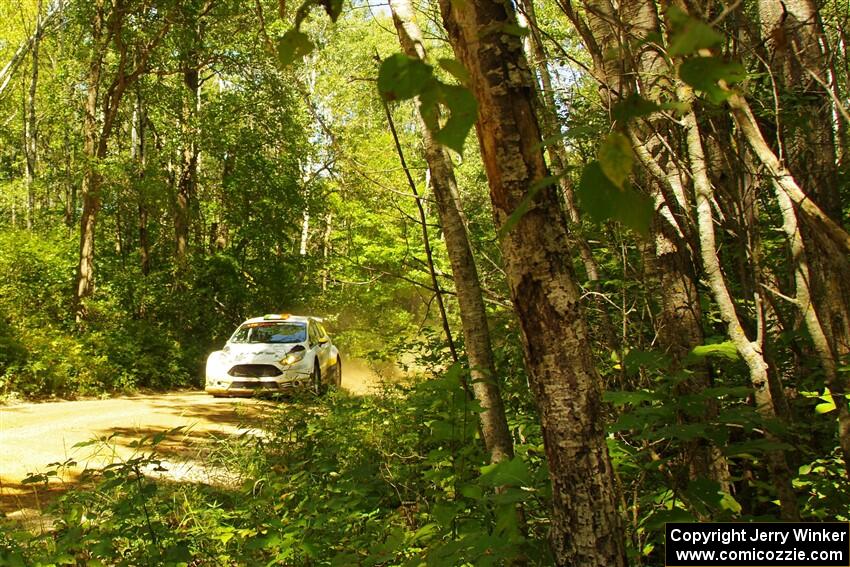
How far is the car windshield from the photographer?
43.8ft

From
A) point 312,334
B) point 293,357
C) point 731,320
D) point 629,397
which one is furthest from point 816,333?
point 312,334

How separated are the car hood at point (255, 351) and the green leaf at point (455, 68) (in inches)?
469

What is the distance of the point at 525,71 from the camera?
6.19 feet

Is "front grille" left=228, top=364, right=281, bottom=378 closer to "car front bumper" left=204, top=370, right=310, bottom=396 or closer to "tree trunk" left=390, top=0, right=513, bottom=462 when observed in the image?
"car front bumper" left=204, top=370, right=310, bottom=396

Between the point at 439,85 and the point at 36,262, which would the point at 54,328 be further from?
the point at 439,85

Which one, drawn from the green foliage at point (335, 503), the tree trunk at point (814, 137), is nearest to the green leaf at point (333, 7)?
the green foliage at point (335, 503)

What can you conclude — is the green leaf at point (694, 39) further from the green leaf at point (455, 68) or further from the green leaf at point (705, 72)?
the green leaf at point (455, 68)

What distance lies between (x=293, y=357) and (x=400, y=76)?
475 inches

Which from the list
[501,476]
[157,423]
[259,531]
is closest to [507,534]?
[501,476]

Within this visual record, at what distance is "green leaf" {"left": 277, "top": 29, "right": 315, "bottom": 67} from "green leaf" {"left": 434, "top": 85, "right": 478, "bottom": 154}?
1.11ft

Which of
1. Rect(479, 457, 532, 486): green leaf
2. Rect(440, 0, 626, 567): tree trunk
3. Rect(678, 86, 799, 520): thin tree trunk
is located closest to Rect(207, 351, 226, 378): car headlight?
Rect(678, 86, 799, 520): thin tree trunk

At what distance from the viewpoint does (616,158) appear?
0.95 m

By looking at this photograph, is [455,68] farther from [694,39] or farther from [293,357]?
[293,357]

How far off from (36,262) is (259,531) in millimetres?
16139
